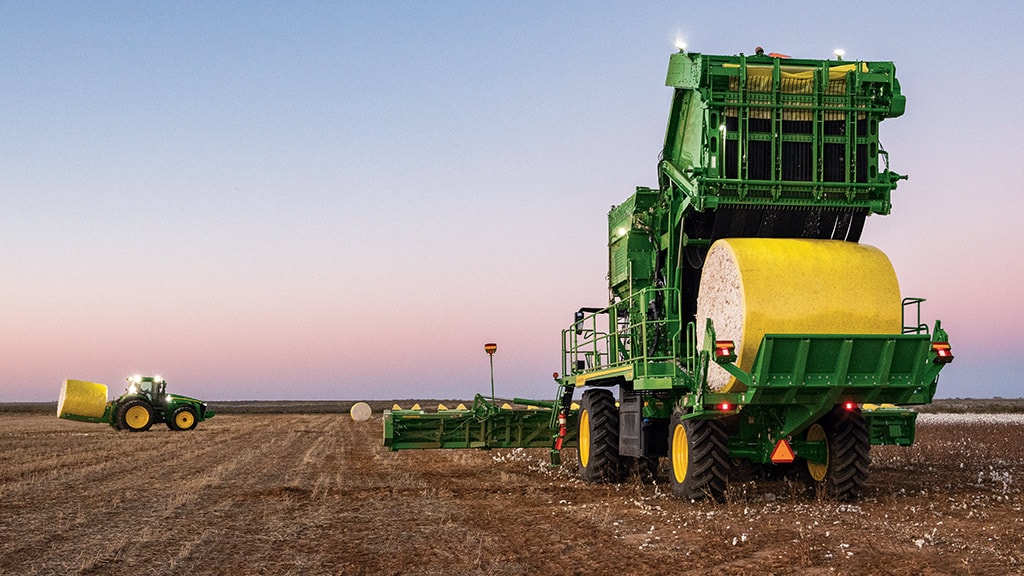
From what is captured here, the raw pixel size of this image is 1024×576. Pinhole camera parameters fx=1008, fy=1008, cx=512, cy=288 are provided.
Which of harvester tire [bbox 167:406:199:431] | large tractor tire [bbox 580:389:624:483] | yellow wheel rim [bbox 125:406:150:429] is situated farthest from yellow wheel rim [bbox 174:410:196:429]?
large tractor tire [bbox 580:389:624:483]

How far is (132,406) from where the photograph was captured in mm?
40375

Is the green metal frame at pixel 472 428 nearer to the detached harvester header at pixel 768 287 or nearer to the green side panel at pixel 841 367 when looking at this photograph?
the detached harvester header at pixel 768 287

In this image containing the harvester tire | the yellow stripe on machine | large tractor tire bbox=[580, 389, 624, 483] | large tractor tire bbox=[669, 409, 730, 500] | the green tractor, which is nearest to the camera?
large tractor tire bbox=[669, 409, 730, 500]

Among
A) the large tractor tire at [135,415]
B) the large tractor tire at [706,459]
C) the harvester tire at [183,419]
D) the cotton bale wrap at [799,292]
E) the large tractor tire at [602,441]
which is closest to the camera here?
the cotton bale wrap at [799,292]

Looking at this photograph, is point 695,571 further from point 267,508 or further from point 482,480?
point 482,480

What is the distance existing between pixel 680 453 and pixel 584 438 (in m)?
4.41

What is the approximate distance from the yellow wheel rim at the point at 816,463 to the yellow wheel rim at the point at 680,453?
202cm

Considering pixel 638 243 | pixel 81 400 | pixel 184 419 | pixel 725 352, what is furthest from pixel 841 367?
pixel 81 400

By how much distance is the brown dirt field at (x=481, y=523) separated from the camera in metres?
9.12

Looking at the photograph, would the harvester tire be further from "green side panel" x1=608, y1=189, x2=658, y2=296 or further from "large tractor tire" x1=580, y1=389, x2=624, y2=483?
"green side panel" x1=608, y1=189, x2=658, y2=296

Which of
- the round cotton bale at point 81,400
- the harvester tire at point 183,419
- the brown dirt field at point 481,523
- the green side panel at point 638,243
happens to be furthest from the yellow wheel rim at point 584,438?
the round cotton bale at point 81,400

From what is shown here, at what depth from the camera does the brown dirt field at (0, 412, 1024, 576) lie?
9117mm

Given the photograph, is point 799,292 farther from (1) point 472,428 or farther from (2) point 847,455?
(1) point 472,428

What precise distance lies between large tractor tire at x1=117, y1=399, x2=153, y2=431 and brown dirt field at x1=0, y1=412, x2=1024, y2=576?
20.5 metres
